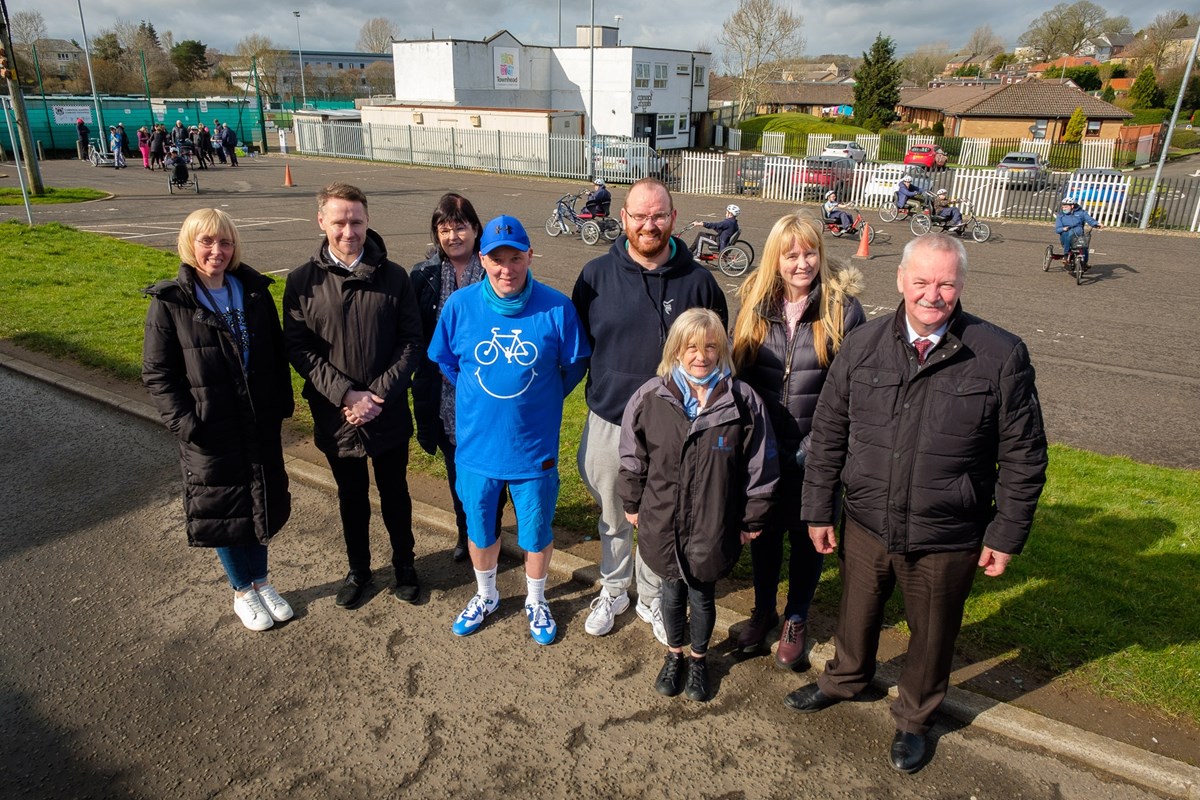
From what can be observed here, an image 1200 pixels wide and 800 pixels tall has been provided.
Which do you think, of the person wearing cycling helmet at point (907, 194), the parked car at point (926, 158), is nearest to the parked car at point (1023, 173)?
the parked car at point (926, 158)

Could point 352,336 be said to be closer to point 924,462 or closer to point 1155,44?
point 924,462

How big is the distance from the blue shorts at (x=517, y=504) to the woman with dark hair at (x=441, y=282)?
127mm

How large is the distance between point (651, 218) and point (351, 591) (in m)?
2.59

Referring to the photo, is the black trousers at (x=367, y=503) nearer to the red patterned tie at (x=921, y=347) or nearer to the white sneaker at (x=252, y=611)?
the white sneaker at (x=252, y=611)

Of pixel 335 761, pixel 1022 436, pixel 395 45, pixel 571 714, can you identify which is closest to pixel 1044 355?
pixel 1022 436

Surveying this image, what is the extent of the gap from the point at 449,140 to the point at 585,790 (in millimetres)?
36040

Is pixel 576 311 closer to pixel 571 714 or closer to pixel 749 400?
pixel 749 400

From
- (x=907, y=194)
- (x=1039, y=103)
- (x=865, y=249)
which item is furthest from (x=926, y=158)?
(x=865, y=249)

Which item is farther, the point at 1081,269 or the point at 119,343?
the point at 1081,269

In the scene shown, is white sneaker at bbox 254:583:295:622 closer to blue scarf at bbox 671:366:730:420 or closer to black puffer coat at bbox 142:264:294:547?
black puffer coat at bbox 142:264:294:547

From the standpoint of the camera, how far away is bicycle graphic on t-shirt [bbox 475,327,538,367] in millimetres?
3564

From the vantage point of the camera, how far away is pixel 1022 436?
2.75 metres

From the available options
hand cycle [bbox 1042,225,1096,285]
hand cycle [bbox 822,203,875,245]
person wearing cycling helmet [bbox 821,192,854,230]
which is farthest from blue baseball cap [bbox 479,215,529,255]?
person wearing cycling helmet [bbox 821,192,854,230]

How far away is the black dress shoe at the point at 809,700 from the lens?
11.3 ft
